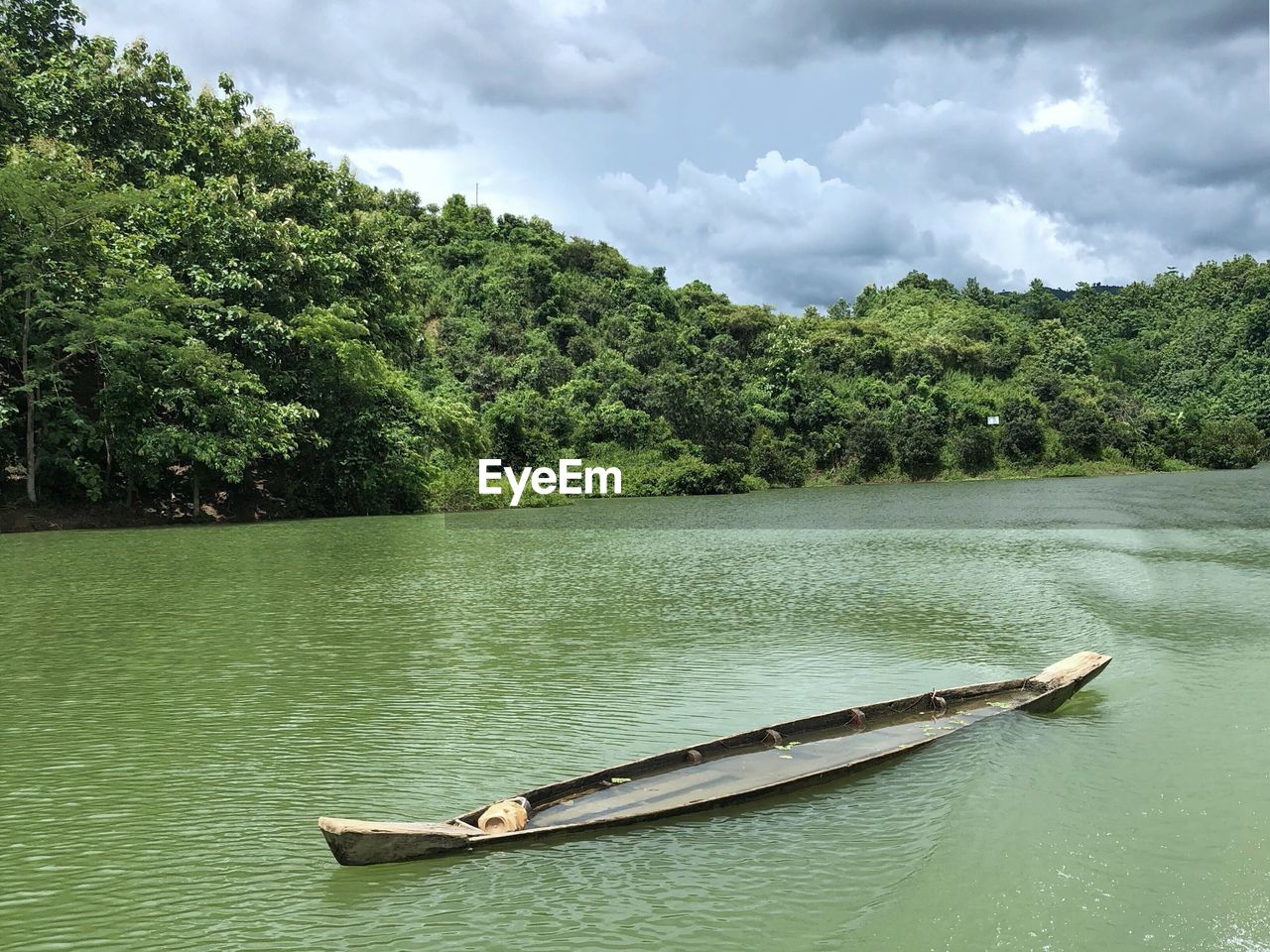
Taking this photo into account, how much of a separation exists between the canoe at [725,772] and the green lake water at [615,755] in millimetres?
146

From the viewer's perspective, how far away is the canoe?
549 cm

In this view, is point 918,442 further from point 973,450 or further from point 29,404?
point 29,404

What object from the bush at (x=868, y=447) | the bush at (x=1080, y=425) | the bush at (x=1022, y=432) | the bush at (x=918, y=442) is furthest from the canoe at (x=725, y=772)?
the bush at (x=1080, y=425)

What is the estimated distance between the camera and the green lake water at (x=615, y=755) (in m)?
5.09

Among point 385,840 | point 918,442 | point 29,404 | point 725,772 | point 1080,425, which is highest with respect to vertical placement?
point 1080,425

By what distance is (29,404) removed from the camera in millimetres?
27016

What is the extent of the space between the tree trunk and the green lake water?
950 centimetres

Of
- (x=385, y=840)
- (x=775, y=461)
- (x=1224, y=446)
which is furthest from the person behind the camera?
(x=1224, y=446)

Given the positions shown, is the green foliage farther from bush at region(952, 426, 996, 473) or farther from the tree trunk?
the tree trunk

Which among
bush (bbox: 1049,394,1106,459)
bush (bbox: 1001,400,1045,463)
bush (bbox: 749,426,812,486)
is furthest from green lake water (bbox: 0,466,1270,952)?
bush (bbox: 1049,394,1106,459)

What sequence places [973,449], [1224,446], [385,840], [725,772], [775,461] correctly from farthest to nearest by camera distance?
[1224,446], [973,449], [775,461], [725,772], [385,840]

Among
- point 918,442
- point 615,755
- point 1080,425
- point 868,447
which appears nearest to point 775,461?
point 868,447

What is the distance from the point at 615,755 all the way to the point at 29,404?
2618cm

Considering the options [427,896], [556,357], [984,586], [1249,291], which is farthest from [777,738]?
[1249,291]
